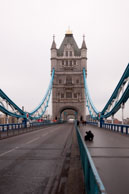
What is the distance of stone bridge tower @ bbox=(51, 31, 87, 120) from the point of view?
7962cm

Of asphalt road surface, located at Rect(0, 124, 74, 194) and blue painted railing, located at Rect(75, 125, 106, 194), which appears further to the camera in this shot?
asphalt road surface, located at Rect(0, 124, 74, 194)

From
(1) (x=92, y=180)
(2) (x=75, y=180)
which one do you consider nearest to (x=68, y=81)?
(2) (x=75, y=180)

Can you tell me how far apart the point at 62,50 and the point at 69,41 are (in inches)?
237

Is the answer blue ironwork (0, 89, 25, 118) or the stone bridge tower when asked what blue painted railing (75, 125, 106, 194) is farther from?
the stone bridge tower

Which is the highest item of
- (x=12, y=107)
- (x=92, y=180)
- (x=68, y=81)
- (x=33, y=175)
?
(x=68, y=81)

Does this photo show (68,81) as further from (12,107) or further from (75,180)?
(75,180)

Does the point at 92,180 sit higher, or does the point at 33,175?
the point at 92,180

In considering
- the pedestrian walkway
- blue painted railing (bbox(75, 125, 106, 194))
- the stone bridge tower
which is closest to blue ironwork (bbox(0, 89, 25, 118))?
the pedestrian walkway

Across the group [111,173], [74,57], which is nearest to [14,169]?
[111,173]

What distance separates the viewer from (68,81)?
82.1 metres

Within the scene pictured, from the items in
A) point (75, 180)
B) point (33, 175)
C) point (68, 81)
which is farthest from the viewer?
point (68, 81)

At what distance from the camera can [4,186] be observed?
224 inches

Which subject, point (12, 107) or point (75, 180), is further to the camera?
point (12, 107)

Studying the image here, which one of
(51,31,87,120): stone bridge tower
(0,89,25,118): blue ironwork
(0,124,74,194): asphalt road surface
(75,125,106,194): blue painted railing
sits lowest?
(0,124,74,194): asphalt road surface
